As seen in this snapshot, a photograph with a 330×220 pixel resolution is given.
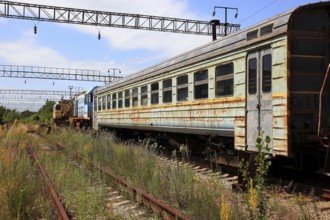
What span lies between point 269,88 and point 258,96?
1.15 feet

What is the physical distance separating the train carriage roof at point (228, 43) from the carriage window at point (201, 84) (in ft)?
1.18

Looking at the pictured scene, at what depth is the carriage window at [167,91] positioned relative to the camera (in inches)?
515

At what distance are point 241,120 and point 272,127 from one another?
1.13m

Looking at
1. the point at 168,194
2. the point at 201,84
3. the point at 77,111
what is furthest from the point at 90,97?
the point at 168,194

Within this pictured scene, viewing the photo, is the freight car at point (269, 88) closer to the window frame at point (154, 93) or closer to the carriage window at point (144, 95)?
the window frame at point (154, 93)

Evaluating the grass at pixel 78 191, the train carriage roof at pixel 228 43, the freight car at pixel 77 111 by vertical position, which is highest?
the train carriage roof at pixel 228 43

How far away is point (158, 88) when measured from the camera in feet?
46.4

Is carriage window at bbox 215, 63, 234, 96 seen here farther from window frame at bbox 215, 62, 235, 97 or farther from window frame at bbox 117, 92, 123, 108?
window frame at bbox 117, 92, 123, 108

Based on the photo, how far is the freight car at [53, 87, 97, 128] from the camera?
96.0 feet

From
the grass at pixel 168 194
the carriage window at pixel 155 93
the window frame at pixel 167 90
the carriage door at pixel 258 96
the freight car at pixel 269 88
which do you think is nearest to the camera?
the grass at pixel 168 194

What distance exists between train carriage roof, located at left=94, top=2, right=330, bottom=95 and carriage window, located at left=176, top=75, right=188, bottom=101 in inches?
14.0

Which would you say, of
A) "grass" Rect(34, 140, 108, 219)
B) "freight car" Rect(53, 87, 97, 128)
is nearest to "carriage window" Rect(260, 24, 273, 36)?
"grass" Rect(34, 140, 108, 219)

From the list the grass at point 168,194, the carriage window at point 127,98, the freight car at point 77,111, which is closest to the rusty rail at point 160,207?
the grass at point 168,194

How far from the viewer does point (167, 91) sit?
1333 cm
